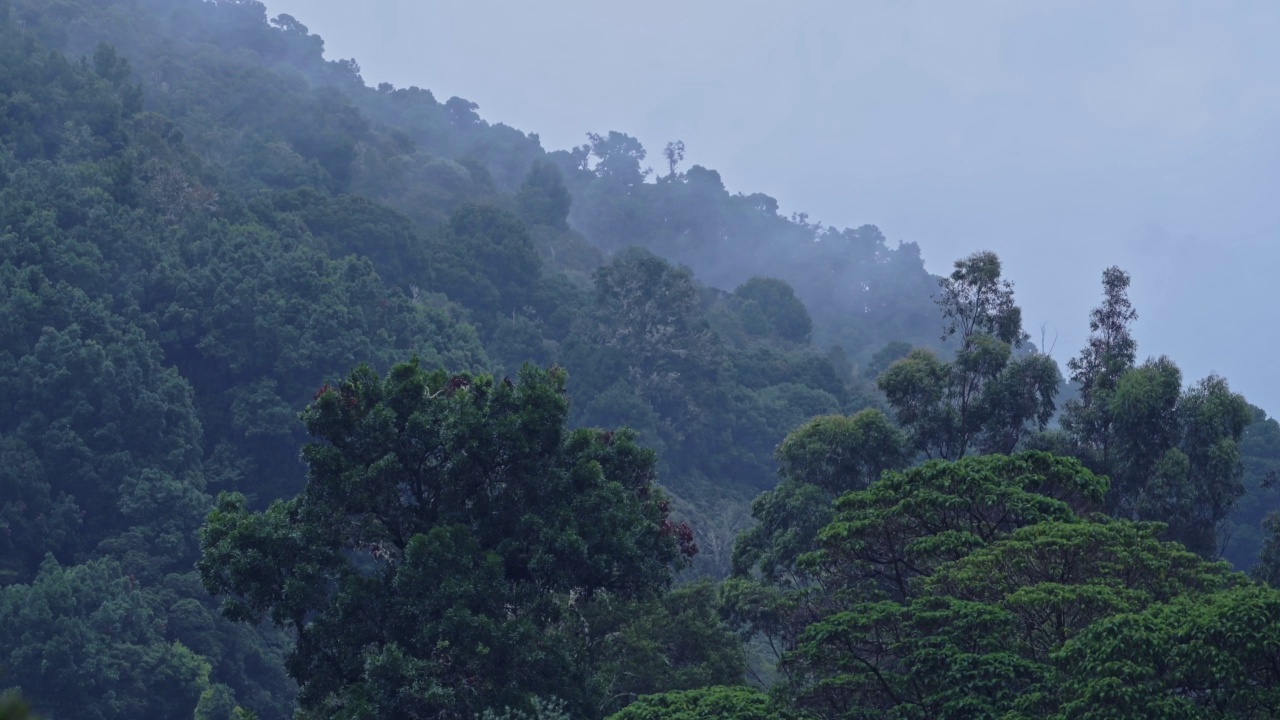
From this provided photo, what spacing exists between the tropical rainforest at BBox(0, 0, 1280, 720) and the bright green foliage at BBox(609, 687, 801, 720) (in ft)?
0.21

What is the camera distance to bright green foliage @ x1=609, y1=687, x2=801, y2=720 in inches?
562

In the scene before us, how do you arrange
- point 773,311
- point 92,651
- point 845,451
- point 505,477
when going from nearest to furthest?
1. point 505,477
2. point 845,451
3. point 92,651
4. point 773,311

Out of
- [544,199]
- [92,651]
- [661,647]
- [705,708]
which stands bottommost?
[92,651]

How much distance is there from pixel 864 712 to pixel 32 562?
2471 centimetres

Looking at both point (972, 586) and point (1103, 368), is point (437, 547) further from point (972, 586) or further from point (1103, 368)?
point (1103, 368)

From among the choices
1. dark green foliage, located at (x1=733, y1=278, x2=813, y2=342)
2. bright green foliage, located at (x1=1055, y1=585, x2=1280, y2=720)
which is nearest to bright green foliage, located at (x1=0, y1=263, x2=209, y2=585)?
bright green foliage, located at (x1=1055, y1=585, x2=1280, y2=720)

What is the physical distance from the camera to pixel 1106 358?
85.5ft

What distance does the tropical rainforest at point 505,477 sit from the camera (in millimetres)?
14586

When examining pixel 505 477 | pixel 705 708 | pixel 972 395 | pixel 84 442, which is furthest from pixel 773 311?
pixel 705 708

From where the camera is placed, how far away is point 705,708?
14438 mm

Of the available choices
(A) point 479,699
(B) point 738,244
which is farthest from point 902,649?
(B) point 738,244

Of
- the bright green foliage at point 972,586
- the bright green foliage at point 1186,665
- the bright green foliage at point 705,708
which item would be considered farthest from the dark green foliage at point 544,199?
the bright green foliage at point 1186,665

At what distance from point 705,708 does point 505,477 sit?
500cm

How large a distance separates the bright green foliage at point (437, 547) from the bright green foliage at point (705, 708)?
8.16ft
